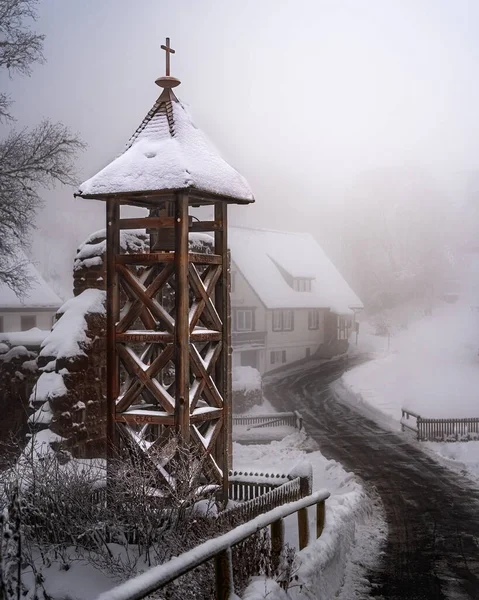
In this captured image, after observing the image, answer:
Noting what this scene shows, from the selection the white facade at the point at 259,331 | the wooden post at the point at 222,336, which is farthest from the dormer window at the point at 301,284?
the wooden post at the point at 222,336

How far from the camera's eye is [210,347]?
1070 cm

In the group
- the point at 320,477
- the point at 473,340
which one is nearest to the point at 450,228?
the point at 473,340

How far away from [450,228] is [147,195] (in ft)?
230

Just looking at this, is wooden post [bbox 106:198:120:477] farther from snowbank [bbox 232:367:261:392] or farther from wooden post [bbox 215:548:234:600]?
snowbank [bbox 232:367:261:392]

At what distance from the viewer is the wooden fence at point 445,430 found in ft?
83.1

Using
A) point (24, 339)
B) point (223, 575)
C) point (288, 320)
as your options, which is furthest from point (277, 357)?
point (223, 575)

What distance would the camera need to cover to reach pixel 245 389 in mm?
33094

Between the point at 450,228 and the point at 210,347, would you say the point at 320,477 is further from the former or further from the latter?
the point at 450,228

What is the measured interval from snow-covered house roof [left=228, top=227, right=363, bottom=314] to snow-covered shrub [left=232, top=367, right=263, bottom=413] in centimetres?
1095

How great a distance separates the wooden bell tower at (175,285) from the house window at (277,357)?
35.2 meters

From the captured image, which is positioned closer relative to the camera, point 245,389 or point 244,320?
point 245,389

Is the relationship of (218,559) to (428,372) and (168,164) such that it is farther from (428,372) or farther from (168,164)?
(428,372)

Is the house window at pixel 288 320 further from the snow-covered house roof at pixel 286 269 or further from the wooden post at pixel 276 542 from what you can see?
the wooden post at pixel 276 542

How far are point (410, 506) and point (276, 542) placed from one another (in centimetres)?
887
